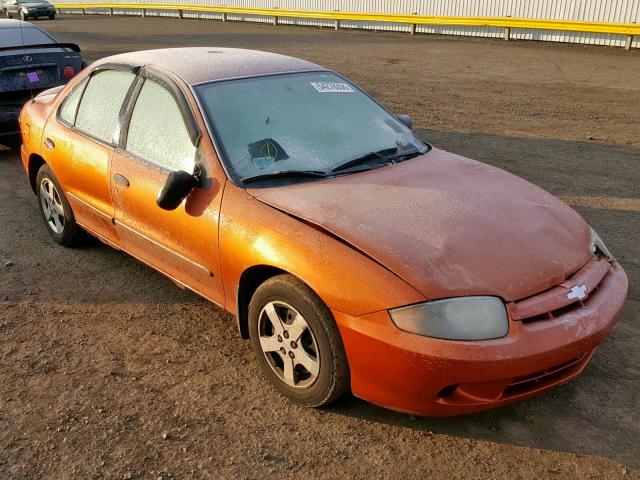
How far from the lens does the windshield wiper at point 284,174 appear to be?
347cm

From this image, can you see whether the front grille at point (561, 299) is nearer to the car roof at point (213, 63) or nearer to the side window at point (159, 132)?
the side window at point (159, 132)

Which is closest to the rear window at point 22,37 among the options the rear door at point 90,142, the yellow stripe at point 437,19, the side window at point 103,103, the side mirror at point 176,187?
the rear door at point 90,142

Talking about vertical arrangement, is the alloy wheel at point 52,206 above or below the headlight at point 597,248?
below

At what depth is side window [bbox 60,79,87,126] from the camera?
480cm

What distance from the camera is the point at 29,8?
109 feet

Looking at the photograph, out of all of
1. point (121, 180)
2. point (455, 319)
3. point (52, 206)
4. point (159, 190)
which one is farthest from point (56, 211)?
point (455, 319)

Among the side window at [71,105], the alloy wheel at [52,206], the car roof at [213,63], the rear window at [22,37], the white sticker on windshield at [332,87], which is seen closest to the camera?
the car roof at [213,63]

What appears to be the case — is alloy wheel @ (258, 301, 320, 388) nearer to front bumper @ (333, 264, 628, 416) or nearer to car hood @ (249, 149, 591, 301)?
front bumper @ (333, 264, 628, 416)

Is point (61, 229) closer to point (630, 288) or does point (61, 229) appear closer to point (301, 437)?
point (301, 437)

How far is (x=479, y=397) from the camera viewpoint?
2811 millimetres

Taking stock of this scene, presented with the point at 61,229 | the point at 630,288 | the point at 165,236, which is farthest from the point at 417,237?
the point at 61,229

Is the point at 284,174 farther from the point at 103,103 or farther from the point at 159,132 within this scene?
the point at 103,103

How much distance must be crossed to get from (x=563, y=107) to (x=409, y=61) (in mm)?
6075

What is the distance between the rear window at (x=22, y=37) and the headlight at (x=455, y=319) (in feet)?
22.9
